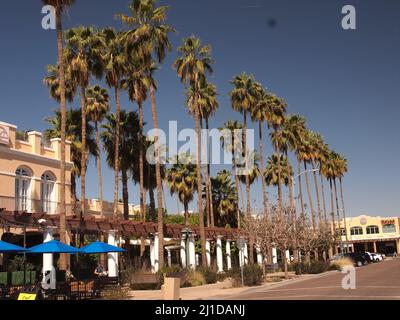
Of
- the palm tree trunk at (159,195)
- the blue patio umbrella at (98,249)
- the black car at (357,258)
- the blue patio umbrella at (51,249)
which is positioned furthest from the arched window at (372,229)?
the blue patio umbrella at (51,249)

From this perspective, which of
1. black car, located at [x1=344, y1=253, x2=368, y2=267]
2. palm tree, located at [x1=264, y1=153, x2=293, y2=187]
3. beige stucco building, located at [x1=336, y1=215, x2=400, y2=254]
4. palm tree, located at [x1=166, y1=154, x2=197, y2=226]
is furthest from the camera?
beige stucco building, located at [x1=336, y1=215, x2=400, y2=254]

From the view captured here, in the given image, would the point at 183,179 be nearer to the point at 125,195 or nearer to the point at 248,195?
the point at 248,195

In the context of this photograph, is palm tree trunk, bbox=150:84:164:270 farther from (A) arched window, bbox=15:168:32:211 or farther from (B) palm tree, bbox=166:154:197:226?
(B) palm tree, bbox=166:154:197:226

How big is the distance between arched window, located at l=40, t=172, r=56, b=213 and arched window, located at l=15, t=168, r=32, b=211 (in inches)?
46.9

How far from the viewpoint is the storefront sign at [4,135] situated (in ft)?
106

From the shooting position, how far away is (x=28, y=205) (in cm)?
3375

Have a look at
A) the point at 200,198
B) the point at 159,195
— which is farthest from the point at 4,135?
the point at 200,198

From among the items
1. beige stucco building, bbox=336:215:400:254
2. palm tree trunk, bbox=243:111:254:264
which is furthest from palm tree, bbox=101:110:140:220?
beige stucco building, bbox=336:215:400:254

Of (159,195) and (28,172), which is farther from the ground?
(28,172)

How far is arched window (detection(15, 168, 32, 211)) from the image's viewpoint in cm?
3331

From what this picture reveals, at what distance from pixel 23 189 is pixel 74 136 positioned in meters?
7.87

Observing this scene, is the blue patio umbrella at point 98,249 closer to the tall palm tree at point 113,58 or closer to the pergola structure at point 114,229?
the pergola structure at point 114,229
